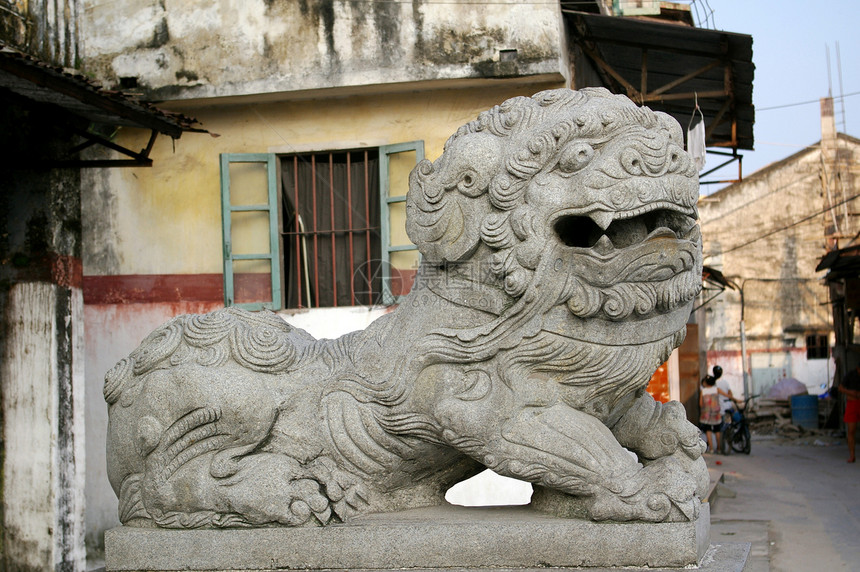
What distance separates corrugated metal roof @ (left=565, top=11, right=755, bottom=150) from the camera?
769 centimetres

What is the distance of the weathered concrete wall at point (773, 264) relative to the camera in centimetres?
2344

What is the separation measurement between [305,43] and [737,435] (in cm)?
922

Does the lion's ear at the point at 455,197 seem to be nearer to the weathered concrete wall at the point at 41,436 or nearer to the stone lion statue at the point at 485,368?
the stone lion statue at the point at 485,368

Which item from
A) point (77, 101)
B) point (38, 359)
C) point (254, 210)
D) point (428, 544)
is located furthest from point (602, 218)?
point (38, 359)

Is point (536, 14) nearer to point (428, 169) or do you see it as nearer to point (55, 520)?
point (428, 169)

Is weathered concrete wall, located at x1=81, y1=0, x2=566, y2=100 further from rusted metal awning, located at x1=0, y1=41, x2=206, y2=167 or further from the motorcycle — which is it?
the motorcycle

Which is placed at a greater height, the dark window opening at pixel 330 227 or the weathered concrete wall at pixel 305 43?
the weathered concrete wall at pixel 305 43

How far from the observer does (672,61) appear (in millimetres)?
8656

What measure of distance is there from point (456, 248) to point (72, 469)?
16.5 ft

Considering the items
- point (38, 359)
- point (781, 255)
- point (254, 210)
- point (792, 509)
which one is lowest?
point (792, 509)

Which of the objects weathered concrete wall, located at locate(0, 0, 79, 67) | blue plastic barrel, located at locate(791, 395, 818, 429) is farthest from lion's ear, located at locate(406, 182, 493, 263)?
blue plastic barrel, located at locate(791, 395, 818, 429)

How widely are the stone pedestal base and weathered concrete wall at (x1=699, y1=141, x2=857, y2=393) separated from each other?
20.6m

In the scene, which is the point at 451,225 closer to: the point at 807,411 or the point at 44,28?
the point at 44,28

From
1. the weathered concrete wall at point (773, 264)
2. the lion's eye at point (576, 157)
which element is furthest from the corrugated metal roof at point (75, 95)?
the weathered concrete wall at point (773, 264)
